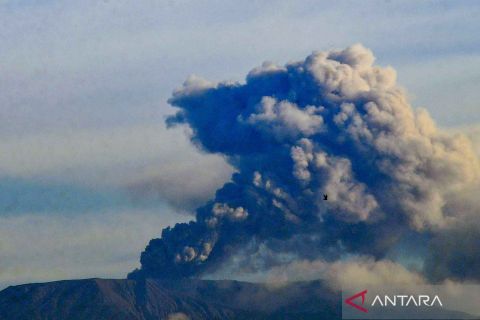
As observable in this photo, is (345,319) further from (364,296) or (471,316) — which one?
(471,316)

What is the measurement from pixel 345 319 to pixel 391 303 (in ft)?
27.9

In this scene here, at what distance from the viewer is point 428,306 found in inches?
6206

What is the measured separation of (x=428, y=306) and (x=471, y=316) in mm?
29082

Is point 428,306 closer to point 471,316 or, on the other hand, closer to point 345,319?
point 345,319

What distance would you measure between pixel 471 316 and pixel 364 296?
29763 millimetres

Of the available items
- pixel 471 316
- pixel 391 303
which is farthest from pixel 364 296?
pixel 471 316

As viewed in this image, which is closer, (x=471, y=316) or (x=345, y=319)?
(x=345, y=319)

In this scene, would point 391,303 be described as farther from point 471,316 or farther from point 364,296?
point 471,316

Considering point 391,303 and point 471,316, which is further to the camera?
point 471,316

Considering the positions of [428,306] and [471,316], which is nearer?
[428,306]

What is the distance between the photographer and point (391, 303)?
16200 cm

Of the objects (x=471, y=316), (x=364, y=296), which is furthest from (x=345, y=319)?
(x=471, y=316)

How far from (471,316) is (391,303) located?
27.5 m

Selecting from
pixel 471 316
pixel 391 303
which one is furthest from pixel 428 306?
pixel 471 316
